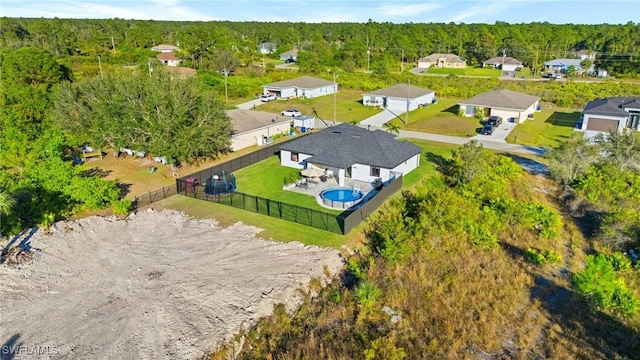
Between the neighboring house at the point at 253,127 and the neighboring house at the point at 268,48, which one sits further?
the neighboring house at the point at 268,48

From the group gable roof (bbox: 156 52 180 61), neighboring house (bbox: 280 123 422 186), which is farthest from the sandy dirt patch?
gable roof (bbox: 156 52 180 61)

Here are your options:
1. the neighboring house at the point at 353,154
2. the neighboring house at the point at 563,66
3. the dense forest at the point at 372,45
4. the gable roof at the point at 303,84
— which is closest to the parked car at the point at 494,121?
the neighboring house at the point at 353,154

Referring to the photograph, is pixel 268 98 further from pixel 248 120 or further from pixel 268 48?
pixel 268 48

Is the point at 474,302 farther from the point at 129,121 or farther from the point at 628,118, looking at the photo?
the point at 628,118

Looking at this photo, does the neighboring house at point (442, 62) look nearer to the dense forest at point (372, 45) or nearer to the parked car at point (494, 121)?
the dense forest at point (372, 45)

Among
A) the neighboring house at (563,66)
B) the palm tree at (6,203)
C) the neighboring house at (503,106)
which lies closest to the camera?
the palm tree at (6,203)

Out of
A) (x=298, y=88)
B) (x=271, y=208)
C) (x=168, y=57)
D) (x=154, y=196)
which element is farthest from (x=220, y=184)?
(x=168, y=57)
